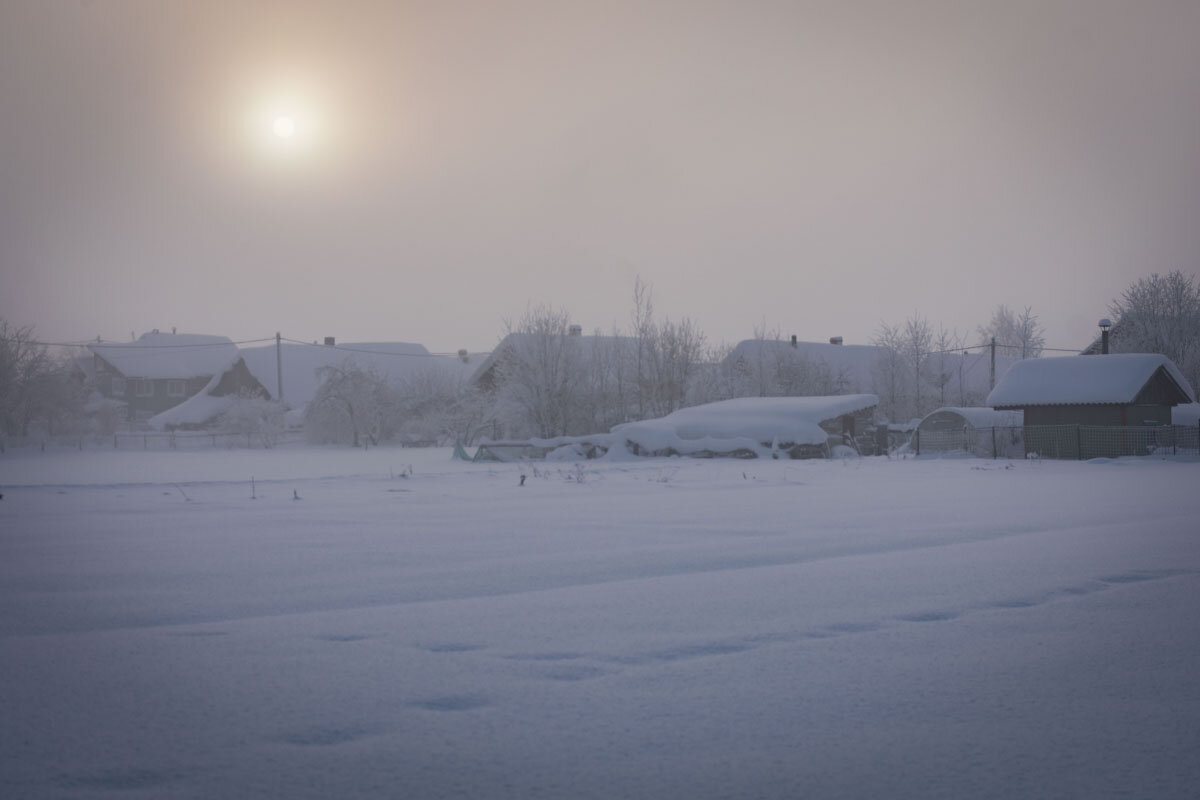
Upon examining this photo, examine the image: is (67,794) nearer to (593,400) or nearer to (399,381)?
(593,400)

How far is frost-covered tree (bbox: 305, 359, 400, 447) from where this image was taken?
151 ft

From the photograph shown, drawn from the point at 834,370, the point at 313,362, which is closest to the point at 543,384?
the point at 834,370

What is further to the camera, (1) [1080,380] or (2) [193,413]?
(2) [193,413]

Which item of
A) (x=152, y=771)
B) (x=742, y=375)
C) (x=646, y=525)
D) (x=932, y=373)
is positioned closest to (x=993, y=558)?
(x=646, y=525)

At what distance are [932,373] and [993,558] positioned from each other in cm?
5782

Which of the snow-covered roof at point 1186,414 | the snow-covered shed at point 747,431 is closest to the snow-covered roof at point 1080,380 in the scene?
the snow-covered roof at point 1186,414

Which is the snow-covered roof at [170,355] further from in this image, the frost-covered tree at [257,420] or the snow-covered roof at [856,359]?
the snow-covered roof at [856,359]

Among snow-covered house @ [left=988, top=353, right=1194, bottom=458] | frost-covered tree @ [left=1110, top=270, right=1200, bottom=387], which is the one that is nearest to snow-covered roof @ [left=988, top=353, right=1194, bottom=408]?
snow-covered house @ [left=988, top=353, right=1194, bottom=458]

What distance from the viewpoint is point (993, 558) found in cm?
679

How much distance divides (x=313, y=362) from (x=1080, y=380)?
58.1 meters

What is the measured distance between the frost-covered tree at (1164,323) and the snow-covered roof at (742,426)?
23.6 m

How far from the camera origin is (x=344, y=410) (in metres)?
46.2

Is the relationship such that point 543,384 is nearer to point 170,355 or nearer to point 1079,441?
point 1079,441

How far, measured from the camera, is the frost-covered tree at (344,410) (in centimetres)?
4612
